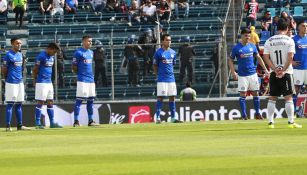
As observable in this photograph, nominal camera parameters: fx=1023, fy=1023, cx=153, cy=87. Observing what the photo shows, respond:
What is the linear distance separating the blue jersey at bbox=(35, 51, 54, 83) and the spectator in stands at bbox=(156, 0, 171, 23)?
1274 centimetres

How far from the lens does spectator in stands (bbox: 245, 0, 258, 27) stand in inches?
1523

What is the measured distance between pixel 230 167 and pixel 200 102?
2033 centimetres

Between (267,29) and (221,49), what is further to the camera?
(267,29)

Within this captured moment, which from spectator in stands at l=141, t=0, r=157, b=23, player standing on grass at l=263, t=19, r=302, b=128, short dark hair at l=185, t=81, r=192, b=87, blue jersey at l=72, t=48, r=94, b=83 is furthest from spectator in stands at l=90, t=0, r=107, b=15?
player standing on grass at l=263, t=19, r=302, b=128

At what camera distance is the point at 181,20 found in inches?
1593

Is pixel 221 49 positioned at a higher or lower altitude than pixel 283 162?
higher

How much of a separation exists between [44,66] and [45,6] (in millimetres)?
14137

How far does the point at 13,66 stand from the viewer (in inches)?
1057

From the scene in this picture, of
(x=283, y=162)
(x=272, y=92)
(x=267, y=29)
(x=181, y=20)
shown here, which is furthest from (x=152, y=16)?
(x=283, y=162)

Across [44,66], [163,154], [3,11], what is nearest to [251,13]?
[3,11]

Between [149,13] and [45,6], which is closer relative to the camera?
[149,13]

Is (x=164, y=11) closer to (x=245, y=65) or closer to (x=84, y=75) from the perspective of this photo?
(x=245, y=65)

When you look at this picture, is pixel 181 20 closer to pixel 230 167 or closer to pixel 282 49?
pixel 282 49

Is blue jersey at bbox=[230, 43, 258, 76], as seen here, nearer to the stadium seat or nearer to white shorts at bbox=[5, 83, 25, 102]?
white shorts at bbox=[5, 83, 25, 102]
